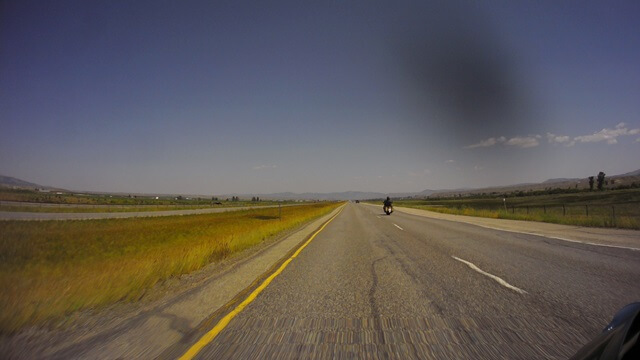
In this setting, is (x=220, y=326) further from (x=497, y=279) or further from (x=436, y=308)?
(x=497, y=279)

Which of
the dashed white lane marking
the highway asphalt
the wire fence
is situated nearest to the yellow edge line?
the highway asphalt

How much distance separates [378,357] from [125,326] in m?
3.15

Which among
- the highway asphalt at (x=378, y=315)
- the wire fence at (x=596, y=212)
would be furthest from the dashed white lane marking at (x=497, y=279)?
the wire fence at (x=596, y=212)

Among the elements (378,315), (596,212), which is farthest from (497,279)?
(596,212)

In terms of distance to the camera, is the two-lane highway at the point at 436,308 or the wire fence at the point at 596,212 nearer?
the two-lane highway at the point at 436,308

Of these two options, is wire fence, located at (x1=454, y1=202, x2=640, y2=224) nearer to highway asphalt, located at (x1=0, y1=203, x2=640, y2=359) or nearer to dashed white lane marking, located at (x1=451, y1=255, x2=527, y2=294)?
dashed white lane marking, located at (x1=451, y1=255, x2=527, y2=294)

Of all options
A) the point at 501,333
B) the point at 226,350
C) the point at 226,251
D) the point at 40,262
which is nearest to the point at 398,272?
the point at 501,333

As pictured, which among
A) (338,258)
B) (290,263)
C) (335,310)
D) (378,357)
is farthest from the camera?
(338,258)

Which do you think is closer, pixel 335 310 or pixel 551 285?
pixel 335 310

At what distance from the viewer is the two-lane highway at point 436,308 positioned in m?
3.21

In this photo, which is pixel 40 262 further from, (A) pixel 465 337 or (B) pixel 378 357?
(A) pixel 465 337

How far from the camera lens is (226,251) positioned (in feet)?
34.0

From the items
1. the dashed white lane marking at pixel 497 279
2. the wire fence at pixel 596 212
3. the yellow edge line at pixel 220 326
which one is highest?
the wire fence at pixel 596 212

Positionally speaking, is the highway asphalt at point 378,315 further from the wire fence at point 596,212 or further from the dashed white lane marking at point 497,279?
the wire fence at point 596,212
